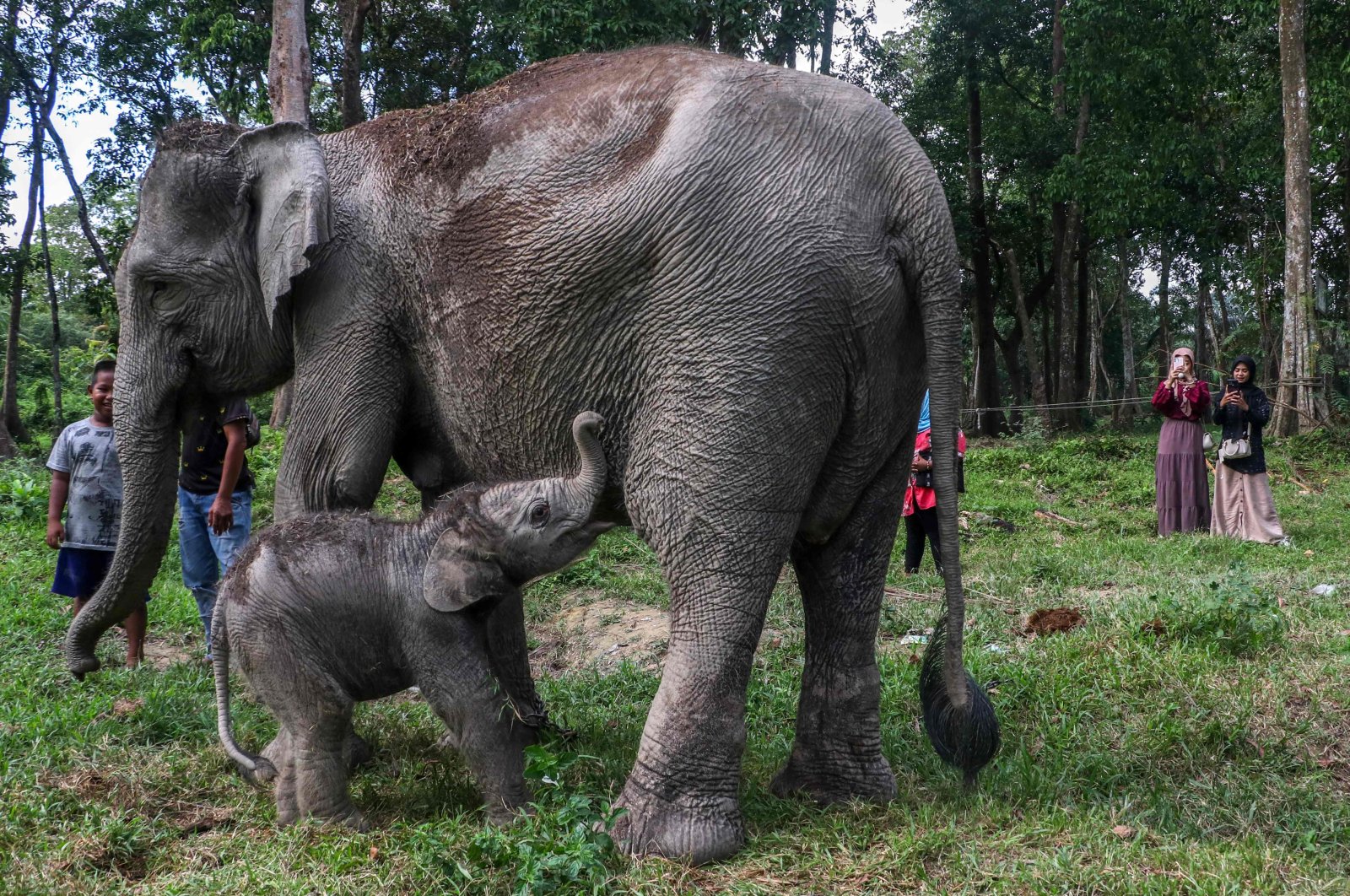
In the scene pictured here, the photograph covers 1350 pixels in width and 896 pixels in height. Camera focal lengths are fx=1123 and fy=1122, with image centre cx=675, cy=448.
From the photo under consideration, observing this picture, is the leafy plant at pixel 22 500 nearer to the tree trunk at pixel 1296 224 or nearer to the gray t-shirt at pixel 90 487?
the gray t-shirt at pixel 90 487

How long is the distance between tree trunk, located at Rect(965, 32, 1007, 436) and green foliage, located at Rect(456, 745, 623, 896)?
20.8m

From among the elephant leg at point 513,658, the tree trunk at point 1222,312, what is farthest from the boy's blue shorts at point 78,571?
the tree trunk at point 1222,312

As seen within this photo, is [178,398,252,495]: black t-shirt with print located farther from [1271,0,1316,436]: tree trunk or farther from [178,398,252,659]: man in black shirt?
[1271,0,1316,436]: tree trunk

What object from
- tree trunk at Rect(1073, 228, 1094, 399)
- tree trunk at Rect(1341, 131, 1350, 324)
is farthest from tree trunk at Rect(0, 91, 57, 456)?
tree trunk at Rect(1341, 131, 1350, 324)

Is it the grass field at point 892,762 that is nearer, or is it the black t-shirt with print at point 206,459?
the grass field at point 892,762

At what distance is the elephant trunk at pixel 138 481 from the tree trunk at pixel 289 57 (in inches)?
292

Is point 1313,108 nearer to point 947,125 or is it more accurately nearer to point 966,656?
point 947,125

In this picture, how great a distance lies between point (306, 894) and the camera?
3.09m

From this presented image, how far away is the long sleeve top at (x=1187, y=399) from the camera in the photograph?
1020 cm

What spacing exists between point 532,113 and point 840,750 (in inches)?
93.0

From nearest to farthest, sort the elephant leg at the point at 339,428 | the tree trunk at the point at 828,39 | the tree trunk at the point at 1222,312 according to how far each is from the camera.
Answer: the elephant leg at the point at 339,428 < the tree trunk at the point at 828,39 < the tree trunk at the point at 1222,312

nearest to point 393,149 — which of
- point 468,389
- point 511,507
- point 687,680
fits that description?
point 468,389

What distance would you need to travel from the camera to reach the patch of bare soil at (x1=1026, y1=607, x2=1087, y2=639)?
6078 millimetres

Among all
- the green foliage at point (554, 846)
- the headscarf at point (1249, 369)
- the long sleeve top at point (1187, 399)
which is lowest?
the green foliage at point (554, 846)
